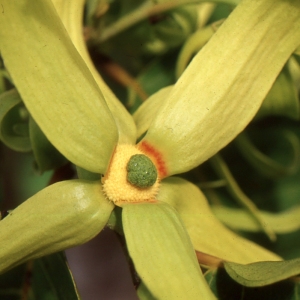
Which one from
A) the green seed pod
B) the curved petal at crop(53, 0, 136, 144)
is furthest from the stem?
the green seed pod

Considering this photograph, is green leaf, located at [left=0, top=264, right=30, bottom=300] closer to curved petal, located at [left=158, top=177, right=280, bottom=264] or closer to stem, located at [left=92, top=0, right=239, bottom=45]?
curved petal, located at [left=158, top=177, right=280, bottom=264]

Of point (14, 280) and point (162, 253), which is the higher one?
point (162, 253)

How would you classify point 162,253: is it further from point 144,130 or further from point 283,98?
point 283,98

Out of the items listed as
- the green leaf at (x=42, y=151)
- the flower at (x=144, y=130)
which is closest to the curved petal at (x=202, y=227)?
the flower at (x=144, y=130)

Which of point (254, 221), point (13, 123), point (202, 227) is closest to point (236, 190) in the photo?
point (254, 221)

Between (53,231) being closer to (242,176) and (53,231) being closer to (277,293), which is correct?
(277,293)
